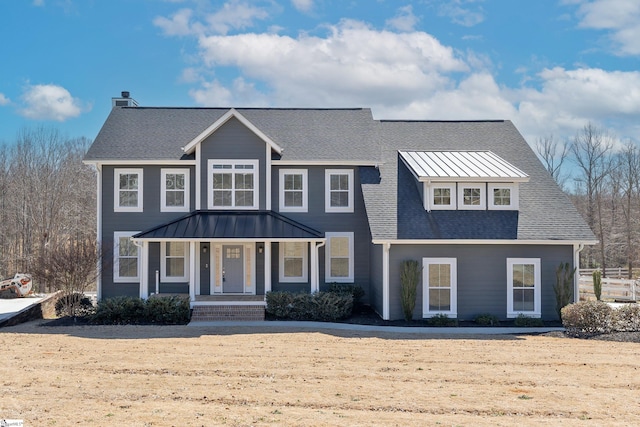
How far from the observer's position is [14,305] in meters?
22.1

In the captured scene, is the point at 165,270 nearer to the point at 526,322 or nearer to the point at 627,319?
the point at 526,322

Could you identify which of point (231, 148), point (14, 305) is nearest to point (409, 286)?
point (231, 148)

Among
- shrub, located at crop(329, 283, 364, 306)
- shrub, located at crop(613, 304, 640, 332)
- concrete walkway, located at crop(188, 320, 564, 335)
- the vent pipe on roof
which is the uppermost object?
the vent pipe on roof

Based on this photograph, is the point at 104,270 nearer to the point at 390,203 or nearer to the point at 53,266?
the point at 53,266

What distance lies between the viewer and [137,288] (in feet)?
68.9

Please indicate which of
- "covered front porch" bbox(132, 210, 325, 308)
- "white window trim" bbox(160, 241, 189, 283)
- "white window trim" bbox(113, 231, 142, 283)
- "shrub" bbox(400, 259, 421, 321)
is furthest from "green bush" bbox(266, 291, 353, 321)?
"white window trim" bbox(113, 231, 142, 283)

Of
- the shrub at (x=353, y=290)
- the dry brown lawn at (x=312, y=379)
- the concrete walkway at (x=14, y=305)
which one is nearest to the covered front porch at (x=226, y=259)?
the shrub at (x=353, y=290)

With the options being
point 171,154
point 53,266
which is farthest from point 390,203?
point 53,266

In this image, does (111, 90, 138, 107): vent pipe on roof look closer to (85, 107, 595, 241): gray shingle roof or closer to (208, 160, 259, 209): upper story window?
(85, 107, 595, 241): gray shingle roof

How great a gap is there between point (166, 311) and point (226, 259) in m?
3.52

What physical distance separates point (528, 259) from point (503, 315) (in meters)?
2.07

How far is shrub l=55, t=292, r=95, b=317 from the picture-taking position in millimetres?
19312

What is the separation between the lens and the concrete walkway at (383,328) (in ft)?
54.6

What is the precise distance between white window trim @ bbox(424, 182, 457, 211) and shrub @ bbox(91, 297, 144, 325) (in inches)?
408
